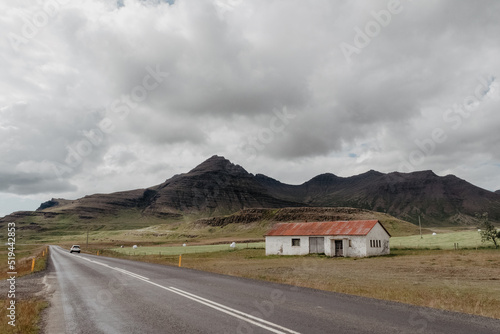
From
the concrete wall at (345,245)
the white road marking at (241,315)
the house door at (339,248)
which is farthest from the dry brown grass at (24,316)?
the house door at (339,248)

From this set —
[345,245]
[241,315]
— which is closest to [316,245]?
[345,245]

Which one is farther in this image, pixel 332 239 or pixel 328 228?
pixel 328 228

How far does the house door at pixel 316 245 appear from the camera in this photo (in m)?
54.7

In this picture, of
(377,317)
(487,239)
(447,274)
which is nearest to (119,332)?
(377,317)

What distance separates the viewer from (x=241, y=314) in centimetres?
1052

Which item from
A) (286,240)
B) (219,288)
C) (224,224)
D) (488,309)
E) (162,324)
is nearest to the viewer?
(162,324)

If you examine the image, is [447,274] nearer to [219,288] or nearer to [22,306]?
[219,288]

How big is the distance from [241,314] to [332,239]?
44.8 meters

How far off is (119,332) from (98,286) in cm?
995

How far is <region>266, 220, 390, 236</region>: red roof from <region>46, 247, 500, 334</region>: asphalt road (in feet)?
130

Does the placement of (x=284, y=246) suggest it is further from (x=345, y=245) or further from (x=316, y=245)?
(x=345, y=245)

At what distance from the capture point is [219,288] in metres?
16.2

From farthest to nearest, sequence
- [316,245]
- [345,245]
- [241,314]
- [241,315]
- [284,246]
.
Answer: [284,246]
[316,245]
[345,245]
[241,314]
[241,315]

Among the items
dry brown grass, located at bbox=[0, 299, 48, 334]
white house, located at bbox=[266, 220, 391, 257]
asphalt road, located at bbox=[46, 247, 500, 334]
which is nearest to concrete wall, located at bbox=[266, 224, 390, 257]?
white house, located at bbox=[266, 220, 391, 257]
